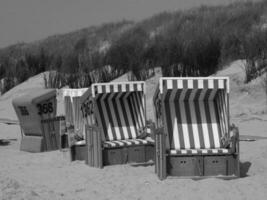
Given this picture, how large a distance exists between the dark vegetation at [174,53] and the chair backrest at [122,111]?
6.63m

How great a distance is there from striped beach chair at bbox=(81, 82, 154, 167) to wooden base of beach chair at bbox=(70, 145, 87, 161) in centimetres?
39

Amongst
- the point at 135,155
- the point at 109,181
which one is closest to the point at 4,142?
the point at 135,155

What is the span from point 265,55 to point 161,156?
32.9 feet

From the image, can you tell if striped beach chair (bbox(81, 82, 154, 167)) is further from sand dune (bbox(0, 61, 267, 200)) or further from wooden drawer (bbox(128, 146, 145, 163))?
sand dune (bbox(0, 61, 267, 200))

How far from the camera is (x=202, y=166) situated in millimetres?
7449

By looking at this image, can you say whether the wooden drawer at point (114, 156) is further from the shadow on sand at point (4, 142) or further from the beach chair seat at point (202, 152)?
the shadow on sand at point (4, 142)

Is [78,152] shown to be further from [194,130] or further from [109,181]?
[194,130]

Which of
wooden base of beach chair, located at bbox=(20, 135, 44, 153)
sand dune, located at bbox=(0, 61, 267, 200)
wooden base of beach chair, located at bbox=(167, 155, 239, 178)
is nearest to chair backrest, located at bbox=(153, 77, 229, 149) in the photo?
wooden base of beach chair, located at bbox=(167, 155, 239, 178)

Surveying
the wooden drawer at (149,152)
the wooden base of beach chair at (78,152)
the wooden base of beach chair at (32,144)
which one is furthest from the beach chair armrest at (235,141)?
the wooden base of beach chair at (32,144)

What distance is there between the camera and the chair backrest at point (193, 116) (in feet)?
26.1

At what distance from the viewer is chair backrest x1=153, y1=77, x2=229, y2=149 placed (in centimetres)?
795

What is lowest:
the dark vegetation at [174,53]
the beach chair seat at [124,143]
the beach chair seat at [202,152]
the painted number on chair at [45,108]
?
the beach chair seat at [124,143]

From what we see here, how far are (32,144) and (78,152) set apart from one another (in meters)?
1.97

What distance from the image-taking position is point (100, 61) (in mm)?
24328
